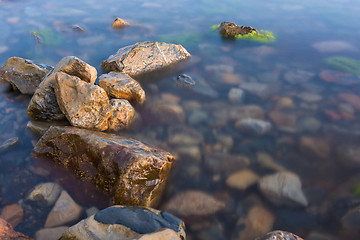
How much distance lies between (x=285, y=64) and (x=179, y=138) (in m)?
4.55

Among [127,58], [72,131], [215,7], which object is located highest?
[215,7]

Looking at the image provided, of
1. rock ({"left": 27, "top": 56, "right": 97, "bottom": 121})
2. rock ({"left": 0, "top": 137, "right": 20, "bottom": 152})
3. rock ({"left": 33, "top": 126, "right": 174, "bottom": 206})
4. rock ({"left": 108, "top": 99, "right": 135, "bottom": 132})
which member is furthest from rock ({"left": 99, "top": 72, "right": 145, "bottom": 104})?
rock ({"left": 0, "top": 137, "right": 20, "bottom": 152})

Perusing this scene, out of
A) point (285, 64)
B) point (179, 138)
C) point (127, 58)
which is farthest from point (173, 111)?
point (285, 64)

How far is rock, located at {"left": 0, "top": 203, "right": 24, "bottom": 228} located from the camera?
3.40 meters

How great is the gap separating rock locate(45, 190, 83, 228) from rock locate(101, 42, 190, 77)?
3.69 meters

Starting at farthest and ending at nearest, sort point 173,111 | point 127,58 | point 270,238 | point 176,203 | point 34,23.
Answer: point 34,23 → point 127,58 → point 173,111 → point 176,203 → point 270,238

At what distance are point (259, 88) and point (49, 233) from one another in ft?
17.5

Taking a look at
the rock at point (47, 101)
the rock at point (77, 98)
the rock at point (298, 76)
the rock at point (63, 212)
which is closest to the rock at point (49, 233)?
the rock at point (63, 212)

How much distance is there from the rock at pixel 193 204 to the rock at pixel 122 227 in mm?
618

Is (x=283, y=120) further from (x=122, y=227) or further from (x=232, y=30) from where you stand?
(x=232, y=30)

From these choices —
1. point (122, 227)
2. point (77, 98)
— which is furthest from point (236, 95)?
point (122, 227)

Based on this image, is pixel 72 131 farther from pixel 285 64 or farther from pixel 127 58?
pixel 285 64

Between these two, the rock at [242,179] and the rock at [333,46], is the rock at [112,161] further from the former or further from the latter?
the rock at [333,46]

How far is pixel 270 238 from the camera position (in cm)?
284
